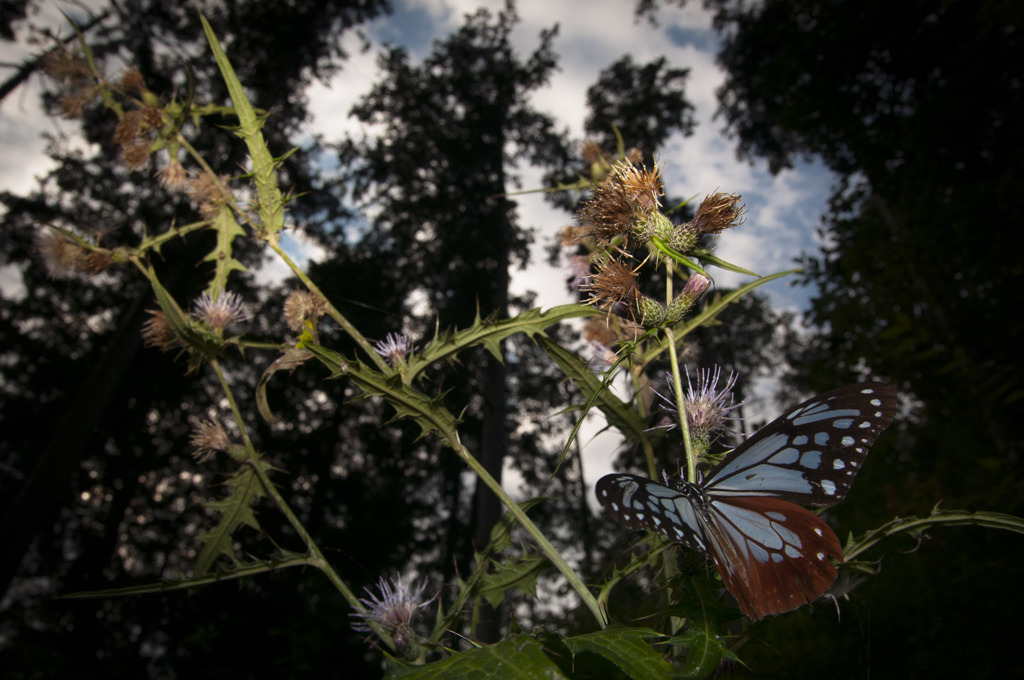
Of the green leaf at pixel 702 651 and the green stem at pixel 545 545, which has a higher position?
the green stem at pixel 545 545

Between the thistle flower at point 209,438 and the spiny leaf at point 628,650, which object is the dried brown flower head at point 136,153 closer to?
the thistle flower at point 209,438

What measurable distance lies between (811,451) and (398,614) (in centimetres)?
90

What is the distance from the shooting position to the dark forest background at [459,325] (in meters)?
2.76

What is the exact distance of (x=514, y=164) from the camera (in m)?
14.3

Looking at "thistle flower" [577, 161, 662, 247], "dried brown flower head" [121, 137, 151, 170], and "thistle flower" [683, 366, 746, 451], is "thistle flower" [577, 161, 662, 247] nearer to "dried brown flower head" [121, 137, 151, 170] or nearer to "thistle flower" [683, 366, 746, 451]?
"thistle flower" [683, 366, 746, 451]

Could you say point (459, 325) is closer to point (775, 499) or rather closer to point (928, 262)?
point (928, 262)

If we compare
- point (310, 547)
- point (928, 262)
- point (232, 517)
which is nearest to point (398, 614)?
point (310, 547)

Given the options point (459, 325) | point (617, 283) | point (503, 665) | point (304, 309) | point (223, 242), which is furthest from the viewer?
point (459, 325)

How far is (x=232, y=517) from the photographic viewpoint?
4.28ft

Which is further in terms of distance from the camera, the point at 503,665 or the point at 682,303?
the point at 682,303

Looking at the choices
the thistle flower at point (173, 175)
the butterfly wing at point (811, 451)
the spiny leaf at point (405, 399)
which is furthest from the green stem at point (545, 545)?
the thistle flower at point (173, 175)

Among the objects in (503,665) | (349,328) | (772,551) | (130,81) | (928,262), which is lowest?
(503,665)

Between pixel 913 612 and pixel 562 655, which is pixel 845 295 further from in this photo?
pixel 562 655

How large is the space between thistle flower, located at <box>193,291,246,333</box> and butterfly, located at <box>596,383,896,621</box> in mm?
1100
